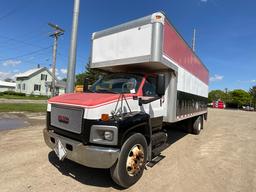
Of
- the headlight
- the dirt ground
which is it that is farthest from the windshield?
the dirt ground

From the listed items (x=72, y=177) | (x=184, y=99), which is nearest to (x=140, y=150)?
(x=72, y=177)

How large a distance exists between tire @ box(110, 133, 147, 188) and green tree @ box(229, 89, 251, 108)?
263ft

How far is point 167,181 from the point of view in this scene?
3.92 meters

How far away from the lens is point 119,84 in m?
4.58

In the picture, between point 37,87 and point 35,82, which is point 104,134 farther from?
point 37,87

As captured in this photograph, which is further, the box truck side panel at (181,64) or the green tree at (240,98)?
the green tree at (240,98)

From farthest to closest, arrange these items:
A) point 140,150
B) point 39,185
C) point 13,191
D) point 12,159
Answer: point 12,159
point 140,150
point 39,185
point 13,191

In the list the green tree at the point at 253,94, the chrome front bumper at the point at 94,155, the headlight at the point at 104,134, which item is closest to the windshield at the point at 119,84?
the headlight at the point at 104,134

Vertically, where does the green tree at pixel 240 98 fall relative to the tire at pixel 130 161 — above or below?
above

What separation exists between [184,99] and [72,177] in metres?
4.16

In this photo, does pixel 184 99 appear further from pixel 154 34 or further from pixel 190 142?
pixel 154 34

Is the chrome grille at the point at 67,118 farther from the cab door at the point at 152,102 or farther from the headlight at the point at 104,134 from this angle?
the cab door at the point at 152,102

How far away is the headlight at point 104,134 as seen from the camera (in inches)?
126

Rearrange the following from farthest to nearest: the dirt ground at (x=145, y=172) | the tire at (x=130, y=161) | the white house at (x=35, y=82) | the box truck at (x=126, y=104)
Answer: the white house at (x=35, y=82) → the dirt ground at (x=145, y=172) → the tire at (x=130, y=161) → the box truck at (x=126, y=104)
